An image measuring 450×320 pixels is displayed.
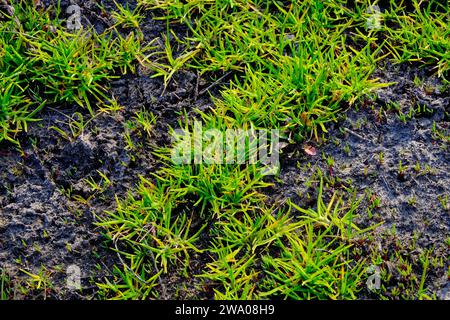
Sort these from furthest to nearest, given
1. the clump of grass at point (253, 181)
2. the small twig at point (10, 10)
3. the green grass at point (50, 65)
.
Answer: the small twig at point (10, 10), the green grass at point (50, 65), the clump of grass at point (253, 181)

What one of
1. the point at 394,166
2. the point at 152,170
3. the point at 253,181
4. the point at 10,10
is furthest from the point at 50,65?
the point at 394,166

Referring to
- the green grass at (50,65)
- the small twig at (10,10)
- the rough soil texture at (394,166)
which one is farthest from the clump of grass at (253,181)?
the small twig at (10,10)

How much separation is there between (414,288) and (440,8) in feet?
4.41

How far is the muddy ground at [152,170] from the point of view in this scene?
221 centimetres

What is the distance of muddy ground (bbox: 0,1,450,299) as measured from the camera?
2.21 metres

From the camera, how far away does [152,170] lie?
2.37m

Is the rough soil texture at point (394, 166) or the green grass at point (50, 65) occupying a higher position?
the green grass at point (50, 65)

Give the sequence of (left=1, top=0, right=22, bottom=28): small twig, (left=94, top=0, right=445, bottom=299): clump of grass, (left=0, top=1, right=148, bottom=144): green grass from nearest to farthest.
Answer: (left=94, top=0, right=445, bottom=299): clump of grass
(left=0, top=1, right=148, bottom=144): green grass
(left=1, top=0, right=22, bottom=28): small twig

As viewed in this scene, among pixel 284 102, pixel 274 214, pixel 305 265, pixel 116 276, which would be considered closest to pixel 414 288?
pixel 305 265

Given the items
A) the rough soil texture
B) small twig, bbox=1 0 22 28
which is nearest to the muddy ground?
the rough soil texture

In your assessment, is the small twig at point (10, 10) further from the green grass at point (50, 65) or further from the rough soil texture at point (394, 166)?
the rough soil texture at point (394, 166)

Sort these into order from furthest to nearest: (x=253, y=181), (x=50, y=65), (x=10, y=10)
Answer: (x=10, y=10) < (x=50, y=65) < (x=253, y=181)

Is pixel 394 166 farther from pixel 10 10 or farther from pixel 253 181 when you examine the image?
pixel 10 10

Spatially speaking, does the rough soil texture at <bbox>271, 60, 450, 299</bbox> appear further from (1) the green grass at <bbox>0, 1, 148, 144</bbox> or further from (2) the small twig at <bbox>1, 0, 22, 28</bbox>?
(2) the small twig at <bbox>1, 0, 22, 28</bbox>
